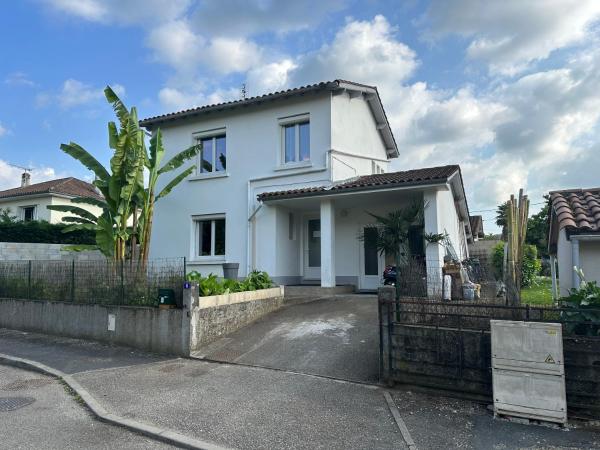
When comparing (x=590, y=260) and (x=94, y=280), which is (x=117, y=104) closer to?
(x=94, y=280)

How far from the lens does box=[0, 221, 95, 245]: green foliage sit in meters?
20.5

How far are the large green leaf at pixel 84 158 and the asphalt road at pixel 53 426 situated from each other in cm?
837

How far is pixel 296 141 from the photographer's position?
15.0m

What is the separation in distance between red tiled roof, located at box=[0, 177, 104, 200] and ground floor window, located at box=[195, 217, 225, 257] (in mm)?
11544

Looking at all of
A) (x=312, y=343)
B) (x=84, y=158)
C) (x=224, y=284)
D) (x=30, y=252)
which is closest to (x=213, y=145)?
(x=84, y=158)

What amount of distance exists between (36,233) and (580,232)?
22.6m

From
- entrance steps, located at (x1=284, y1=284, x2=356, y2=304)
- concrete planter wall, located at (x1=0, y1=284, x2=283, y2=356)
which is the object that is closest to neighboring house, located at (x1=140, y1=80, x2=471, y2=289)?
entrance steps, located at (x1=284, y1=284, x2=356, y2=304)

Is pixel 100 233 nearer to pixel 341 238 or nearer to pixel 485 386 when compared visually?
pixel 341 238

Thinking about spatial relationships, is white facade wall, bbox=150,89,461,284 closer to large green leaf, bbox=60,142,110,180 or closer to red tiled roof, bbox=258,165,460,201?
red tiled roof, bbox=258,165,460,201

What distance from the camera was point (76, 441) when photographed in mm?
4609

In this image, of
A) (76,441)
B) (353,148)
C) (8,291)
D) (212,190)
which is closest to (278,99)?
(353,148)

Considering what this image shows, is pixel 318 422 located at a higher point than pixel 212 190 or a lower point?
lower

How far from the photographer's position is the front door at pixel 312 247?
15492mm

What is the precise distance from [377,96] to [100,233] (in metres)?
10.9
